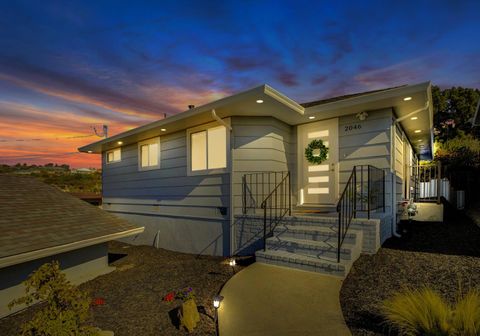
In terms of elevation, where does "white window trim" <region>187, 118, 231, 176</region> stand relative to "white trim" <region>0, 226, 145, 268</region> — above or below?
above

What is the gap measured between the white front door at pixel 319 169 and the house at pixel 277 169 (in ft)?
0.09

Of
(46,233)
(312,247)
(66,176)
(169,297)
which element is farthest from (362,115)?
(66,176)

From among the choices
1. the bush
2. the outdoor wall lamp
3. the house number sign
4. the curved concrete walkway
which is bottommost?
the curved concrete walkway

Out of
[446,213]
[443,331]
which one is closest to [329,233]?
[443,331]

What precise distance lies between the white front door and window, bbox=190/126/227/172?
2176 millimetres

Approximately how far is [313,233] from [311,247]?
0.39 metres

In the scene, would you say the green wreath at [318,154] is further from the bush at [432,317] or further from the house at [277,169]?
the bush at [432,317]

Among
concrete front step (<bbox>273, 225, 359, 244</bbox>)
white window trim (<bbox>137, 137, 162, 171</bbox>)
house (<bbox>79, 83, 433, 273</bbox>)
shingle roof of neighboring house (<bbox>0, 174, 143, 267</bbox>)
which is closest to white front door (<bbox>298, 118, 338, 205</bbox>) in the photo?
house (<bbox>79, 83, 433, 273</bbox>)

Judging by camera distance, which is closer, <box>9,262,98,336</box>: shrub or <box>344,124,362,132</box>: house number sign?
<box>9,262,98,336</box>: shrub

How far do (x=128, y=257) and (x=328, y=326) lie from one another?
21.4 feet

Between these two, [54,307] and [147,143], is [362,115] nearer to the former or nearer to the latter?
[54,307]

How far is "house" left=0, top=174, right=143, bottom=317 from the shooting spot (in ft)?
14.7

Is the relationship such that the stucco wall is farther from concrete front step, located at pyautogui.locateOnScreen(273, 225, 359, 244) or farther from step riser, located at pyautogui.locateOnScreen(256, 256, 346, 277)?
concrete front step, located at pyautogui.locateOnScreen(273, 225, 359, 244)

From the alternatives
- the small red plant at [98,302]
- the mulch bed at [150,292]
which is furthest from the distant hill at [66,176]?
the small red plant at [98,302]
